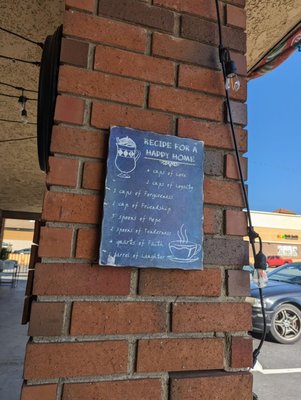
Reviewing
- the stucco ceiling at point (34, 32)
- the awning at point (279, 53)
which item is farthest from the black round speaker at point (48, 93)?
the awning at point (279, 53)

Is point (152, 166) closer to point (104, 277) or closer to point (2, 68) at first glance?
point (104, 277)

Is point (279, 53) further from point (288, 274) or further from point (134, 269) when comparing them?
point (288, 274)

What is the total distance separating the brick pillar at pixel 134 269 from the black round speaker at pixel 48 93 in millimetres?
116

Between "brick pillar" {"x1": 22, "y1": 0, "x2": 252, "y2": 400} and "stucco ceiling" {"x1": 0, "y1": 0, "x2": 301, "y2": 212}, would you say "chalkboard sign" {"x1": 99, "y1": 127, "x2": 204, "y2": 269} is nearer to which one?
"brick pillar" {"x1": 22, "y1": 0, "x2": 252, "y2": 400}

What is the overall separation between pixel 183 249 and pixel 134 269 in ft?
0.53

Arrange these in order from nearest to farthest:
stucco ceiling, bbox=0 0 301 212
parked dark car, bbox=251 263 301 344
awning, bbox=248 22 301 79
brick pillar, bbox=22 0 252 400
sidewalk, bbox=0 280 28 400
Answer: brick pillar, bbox=22 0 252 400
stucco ceiling, bbox=0 0 301 212
awning, bbox=248 22 301 79
sidewalk, bbox=0 280 28 400
parked dark car, bbox=251 263 301 344

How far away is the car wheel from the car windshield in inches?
33.5

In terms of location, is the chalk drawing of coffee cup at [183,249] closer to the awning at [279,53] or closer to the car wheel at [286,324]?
the awning at [279,53]

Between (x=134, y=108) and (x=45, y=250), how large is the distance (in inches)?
20.8

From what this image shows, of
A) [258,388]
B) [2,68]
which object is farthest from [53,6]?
[258,388]

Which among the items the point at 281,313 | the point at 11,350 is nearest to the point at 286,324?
the point at 281,313

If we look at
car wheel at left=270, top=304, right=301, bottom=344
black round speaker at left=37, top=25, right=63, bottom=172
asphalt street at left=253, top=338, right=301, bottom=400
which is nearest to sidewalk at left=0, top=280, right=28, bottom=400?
asphalt street at left=253, top=338, right=301, bottom=400

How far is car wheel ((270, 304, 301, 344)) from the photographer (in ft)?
17.6

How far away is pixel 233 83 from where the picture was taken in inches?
48.0
